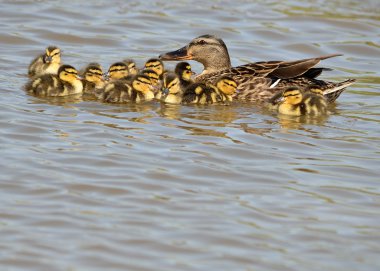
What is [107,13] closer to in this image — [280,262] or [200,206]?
[200,206]

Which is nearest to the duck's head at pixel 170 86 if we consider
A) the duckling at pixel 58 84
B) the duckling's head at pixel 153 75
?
the duckling's head at pixel 153 75

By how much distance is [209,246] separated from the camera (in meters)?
5.40

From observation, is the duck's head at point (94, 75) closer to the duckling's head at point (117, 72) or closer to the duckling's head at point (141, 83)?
the duckling's head at point (117, 72)

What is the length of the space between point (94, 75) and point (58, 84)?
1.28 feet

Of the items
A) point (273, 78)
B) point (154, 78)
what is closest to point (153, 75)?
point (154, 78)

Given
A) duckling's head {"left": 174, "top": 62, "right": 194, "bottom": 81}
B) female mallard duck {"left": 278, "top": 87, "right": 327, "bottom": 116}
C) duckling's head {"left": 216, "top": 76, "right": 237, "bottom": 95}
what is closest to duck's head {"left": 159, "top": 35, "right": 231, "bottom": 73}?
duckling's head {"left": 174, "top": 62, "right": 194, "bottom": 81}

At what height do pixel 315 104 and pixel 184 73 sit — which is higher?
pixel 184 73

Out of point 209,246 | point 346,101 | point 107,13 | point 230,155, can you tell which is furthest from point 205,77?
point 209,246

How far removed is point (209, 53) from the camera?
9.49 m

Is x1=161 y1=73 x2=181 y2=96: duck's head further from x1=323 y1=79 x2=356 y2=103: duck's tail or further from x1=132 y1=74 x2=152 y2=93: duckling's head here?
x1=323 y1=79 x2=356 y2=103: duck's tail

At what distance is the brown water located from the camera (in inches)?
209

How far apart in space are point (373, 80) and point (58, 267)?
5630 mm

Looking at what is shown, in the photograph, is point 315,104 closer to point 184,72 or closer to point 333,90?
point 333,90

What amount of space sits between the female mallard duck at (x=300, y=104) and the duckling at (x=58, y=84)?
1.74 meters
